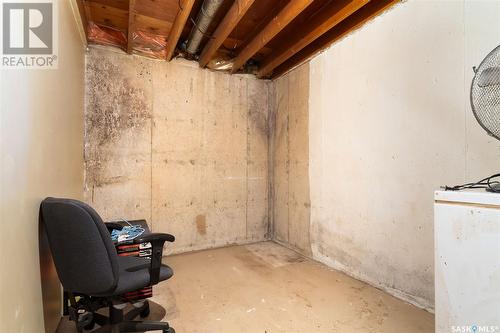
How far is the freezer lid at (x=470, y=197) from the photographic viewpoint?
0.98 m

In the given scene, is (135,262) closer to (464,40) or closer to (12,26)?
(12,26)

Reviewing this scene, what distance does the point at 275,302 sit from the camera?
198 cm

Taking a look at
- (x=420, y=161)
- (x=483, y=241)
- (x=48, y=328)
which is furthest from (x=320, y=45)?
(x=48, y=328)

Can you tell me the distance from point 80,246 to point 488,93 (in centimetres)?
201

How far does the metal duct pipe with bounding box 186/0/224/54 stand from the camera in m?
2.17

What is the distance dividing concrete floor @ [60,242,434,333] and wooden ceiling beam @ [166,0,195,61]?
240cm

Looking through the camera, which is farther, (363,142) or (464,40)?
(363,142)

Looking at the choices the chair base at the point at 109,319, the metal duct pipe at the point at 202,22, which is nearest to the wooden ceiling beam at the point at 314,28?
the metal duct pipe at the point at 202,22

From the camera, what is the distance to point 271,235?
148 inches

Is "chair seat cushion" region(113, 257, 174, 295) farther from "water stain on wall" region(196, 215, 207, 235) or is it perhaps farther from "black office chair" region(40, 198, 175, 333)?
"water stain on wall" region(196, 215, 207, 235)

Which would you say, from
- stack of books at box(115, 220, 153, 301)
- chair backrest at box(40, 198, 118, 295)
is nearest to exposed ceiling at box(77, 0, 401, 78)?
chair backrest at box(40, 198, 118, 295)

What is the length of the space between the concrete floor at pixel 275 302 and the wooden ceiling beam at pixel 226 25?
238 centimetres

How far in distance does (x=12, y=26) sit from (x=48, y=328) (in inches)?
61.2

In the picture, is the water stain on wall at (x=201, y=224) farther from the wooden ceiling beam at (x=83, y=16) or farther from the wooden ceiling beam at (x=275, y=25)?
the wooden ceiling beam at (x=83, y=16)
